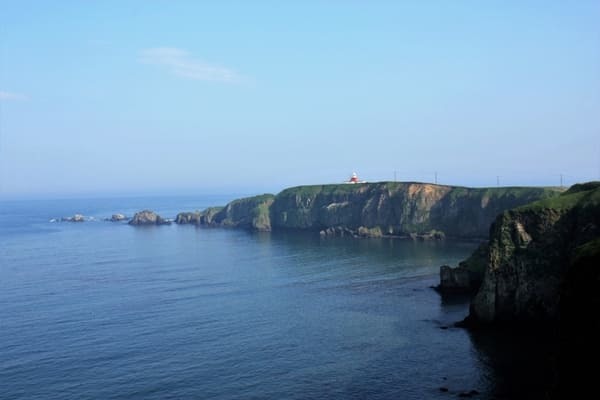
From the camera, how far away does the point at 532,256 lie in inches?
3489

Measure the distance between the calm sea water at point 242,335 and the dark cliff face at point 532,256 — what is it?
8.18 m

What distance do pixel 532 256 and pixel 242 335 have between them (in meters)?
44.2

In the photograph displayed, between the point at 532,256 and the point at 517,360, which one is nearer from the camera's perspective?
the point at 517,360

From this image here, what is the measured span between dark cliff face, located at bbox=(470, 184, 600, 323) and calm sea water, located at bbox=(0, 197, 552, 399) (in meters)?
8.18

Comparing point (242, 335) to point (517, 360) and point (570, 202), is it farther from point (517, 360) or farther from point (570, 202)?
point (570, 202)

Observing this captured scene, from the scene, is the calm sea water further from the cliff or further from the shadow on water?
the cliff

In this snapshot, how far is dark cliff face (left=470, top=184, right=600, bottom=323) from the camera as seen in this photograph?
85.8 metres

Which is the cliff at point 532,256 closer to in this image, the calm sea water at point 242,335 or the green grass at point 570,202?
the green grass at point 570,202

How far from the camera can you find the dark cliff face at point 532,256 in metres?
85.8

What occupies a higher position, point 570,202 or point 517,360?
point 570,202

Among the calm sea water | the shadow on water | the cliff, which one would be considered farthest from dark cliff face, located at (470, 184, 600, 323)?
the calm sea water

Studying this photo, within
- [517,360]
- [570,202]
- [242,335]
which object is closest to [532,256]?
[570,202]

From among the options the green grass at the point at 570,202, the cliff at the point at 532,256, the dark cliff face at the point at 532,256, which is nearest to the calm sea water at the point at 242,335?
the dark cliff face at the point at 532,256

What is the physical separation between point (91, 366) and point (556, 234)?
223 feet
